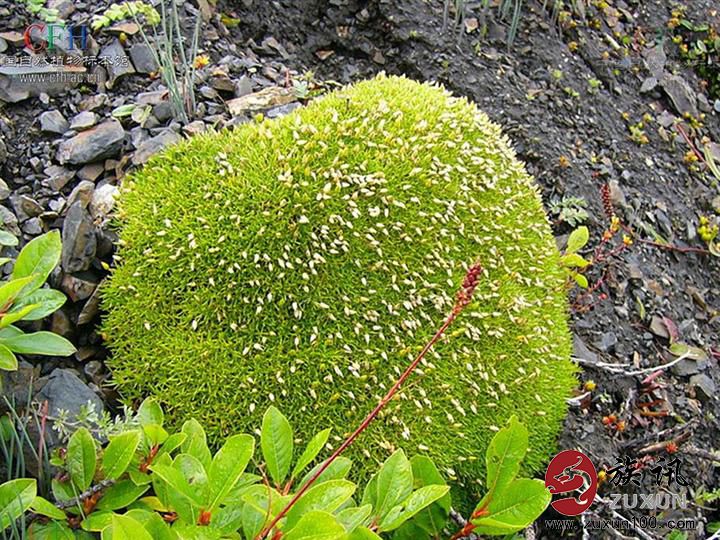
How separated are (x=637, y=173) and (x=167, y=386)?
320cm

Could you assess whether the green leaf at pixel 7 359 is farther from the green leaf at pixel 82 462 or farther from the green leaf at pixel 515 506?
the green leaf at pixel 515 506

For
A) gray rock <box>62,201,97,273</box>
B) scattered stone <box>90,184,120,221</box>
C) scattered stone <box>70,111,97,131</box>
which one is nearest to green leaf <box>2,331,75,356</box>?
gray rock <box>62,201,97,273</box>

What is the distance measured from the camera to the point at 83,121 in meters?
3.14

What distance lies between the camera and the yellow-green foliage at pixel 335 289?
103 inches

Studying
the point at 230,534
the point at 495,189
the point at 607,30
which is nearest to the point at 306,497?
the point at 230,534

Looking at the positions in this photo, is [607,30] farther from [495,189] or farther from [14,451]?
[14,451]

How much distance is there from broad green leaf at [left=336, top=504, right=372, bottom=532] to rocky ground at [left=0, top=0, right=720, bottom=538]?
1150 millimetres

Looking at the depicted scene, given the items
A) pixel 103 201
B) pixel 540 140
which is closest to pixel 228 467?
pixel 103 201

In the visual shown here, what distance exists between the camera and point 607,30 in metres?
5.10

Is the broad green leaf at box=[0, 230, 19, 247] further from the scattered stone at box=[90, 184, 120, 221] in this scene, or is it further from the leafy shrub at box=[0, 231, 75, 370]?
the scattered stone at box=[90, 184, 120, 221]

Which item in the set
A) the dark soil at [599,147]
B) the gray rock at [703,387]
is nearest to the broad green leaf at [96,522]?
the dark soil at [599,147]

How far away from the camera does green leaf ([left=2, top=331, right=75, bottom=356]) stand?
2070mm

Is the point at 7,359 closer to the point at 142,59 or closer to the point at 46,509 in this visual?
the point at 46,509

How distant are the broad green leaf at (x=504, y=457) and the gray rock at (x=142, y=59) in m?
2.49
